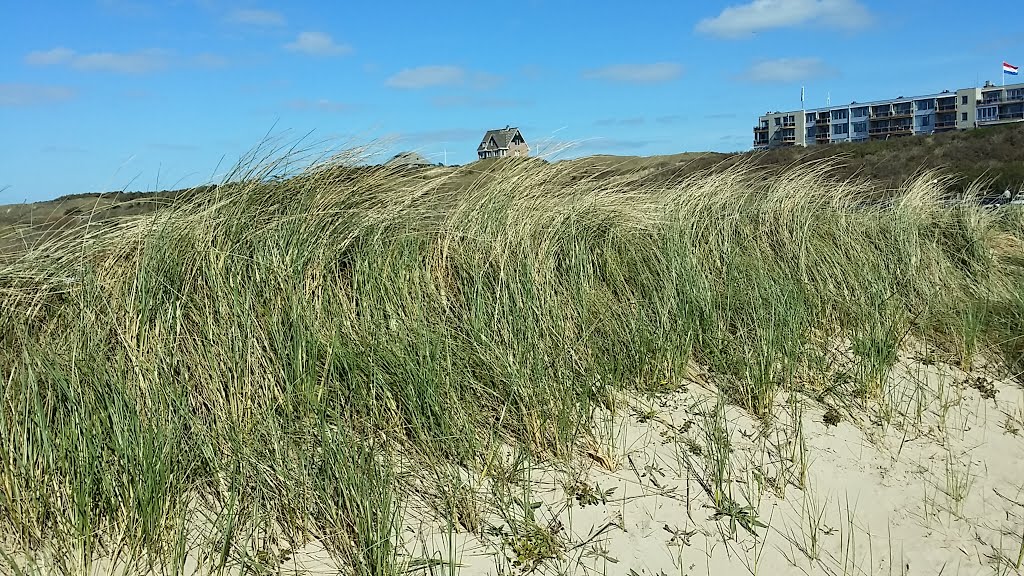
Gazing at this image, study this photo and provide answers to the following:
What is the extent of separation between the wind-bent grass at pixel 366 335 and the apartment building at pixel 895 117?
2125 inches

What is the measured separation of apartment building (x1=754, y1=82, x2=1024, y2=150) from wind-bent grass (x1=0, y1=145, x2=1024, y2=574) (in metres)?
54.0

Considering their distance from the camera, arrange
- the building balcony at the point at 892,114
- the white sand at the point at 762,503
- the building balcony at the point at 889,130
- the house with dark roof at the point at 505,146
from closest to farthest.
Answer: the white sand at the point at 762,503 < the house with dark roof at the point at 505,146 < the building balcony at the point at 889,130 < the building balcony at the point at 892,114

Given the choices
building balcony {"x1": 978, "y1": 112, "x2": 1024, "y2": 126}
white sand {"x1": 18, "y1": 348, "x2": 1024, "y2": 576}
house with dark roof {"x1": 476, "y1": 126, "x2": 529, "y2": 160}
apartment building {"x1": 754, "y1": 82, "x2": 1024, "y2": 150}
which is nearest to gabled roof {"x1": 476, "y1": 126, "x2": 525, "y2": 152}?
house with dark roof {"x1": 476, "y1": 126, "x2": 529, "y2": 160}

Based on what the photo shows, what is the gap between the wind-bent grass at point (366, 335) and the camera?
2.52 metres

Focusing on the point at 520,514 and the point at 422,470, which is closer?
the point at 520,514

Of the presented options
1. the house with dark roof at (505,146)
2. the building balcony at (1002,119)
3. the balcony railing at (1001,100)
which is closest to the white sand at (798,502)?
the house with dark roof at (505,146)

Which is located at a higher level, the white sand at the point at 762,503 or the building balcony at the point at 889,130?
the building balcony at the point at 889,130

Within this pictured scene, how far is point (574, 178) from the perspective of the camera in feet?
21.8

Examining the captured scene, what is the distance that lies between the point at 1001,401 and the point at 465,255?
3.20 meters

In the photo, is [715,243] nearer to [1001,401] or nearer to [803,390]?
[803,390]

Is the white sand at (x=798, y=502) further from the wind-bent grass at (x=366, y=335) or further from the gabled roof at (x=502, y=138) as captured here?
the gabled roof at (x=502, y=138)

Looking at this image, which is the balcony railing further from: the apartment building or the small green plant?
the small green plant

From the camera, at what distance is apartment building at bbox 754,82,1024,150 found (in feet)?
193

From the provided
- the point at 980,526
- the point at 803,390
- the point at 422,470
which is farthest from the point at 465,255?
the point at 980,526
